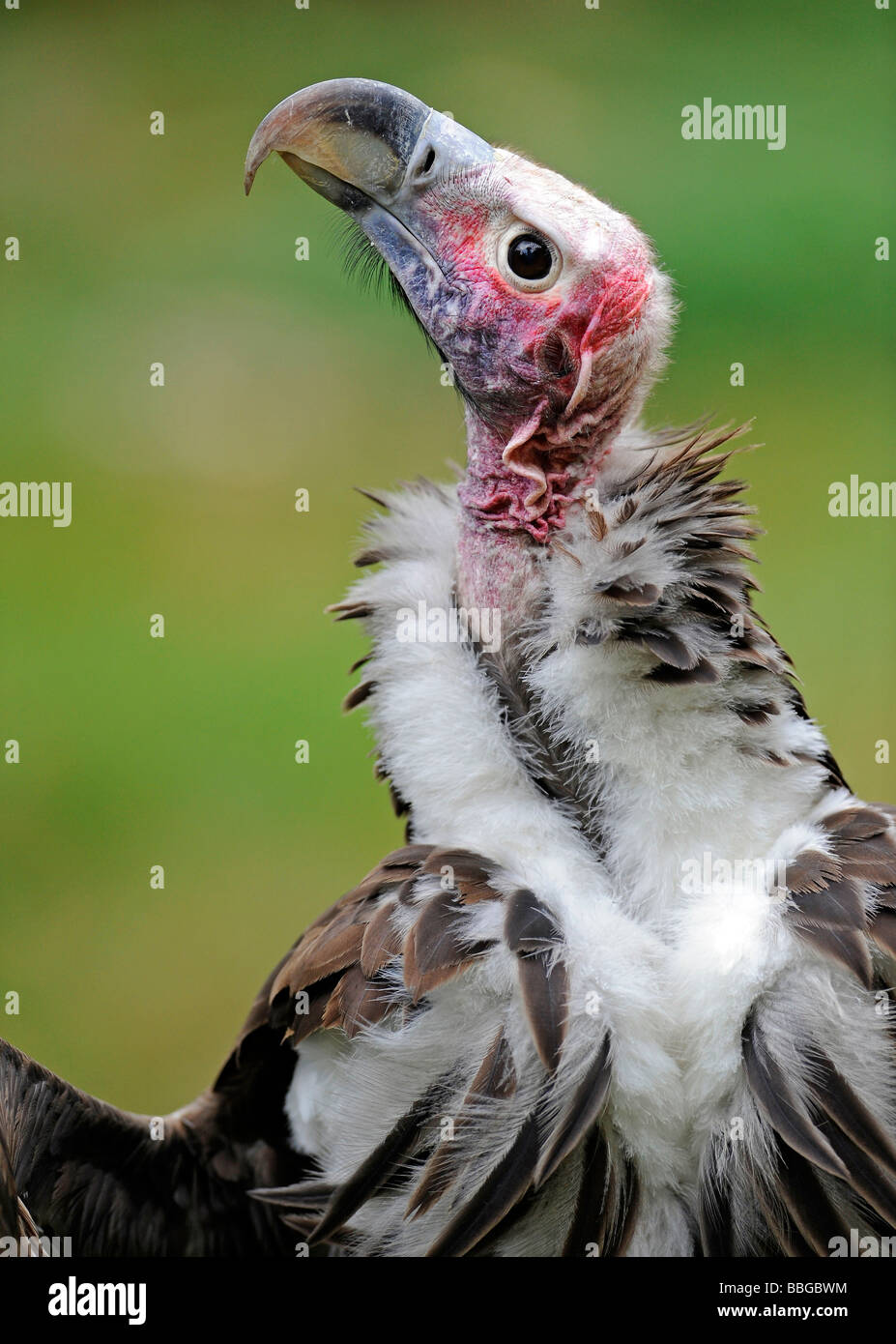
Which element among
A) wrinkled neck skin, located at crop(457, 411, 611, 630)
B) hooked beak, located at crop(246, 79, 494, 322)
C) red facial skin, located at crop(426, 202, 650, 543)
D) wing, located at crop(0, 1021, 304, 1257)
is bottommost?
wing, located at crop(0, 1021, 304, 1257)

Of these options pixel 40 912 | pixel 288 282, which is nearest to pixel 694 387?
pixel 288 282

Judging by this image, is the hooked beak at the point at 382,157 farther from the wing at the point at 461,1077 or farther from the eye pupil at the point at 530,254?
the wing at the point at 461,1077

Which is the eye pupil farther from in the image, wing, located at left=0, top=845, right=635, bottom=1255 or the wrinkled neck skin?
wing, located at left=0, top=845, right=635, bottom=1255

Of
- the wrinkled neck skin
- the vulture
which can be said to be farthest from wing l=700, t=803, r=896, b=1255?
the wrinkled neck skin

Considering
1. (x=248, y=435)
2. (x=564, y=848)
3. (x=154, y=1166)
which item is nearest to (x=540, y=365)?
(x=564, y=848)

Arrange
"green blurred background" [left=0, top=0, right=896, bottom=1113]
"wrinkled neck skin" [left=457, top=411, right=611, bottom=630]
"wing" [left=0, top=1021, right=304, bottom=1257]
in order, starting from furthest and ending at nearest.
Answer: "green blurred background" [left=0, top=0, right=896, bottom=1113], "wing" [left=0, top=1021, right=304, bottom=1257], "wrinkled neck skin" [left=457, top=411, right=611, bottom=630]

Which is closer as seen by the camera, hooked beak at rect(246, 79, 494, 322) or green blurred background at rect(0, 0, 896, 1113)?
hooked beak at rect(246, 79, 494, 322)
